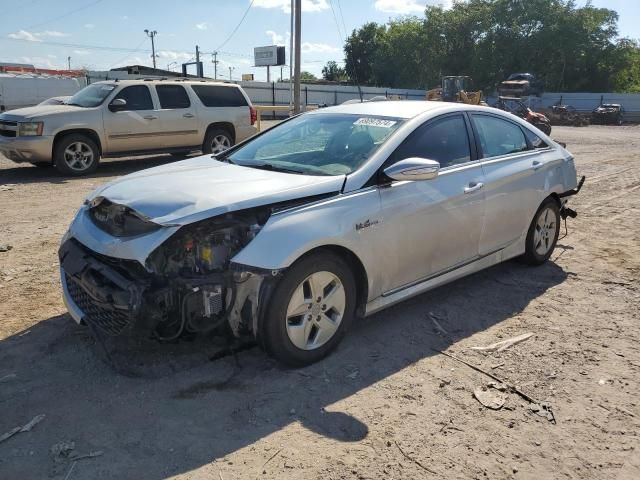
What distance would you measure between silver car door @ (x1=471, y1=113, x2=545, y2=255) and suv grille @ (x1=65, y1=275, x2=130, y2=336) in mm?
2966

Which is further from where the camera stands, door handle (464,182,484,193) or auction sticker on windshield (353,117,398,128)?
door handle (464,182,484,193)

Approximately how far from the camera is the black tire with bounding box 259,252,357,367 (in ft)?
11.0

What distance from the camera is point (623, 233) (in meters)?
7.02

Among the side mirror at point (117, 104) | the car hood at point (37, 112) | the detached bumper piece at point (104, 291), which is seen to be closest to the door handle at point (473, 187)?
the detached bumper piece at point (104, 291)

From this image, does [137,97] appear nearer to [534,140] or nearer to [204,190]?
[534,140]

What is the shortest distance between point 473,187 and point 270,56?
4353cm

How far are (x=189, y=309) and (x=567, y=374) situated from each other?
247cm

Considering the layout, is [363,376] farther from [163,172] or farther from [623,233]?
[623,233]

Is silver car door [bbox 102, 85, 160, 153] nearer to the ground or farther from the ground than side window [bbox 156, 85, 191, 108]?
nearer to the ground

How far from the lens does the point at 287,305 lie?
340 cm

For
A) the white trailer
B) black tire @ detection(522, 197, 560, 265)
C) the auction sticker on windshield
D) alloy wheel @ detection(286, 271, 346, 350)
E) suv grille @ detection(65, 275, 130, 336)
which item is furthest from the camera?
the white trailer

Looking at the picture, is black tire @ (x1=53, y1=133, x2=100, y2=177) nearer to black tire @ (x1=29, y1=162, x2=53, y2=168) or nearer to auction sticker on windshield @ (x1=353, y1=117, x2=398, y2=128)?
black tire @ (x1=29, y1=162, x2=53, y2=168)

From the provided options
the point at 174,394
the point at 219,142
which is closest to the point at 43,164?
the point at 219,142

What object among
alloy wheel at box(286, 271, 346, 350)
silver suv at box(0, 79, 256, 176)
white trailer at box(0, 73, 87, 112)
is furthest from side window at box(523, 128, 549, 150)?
white trailer at box(0, 73, 87, 112)
